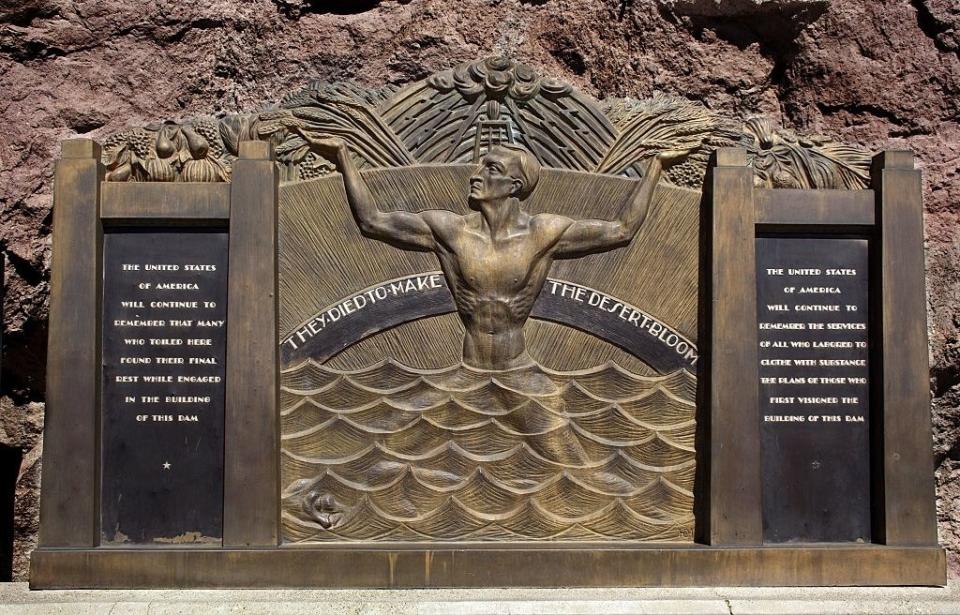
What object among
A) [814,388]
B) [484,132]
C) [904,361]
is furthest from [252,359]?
[904,361]

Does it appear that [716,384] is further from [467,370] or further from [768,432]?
[467,370]

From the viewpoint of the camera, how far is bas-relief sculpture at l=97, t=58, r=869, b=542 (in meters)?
6.04

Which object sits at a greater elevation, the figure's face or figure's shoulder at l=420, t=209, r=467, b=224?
the figure's face

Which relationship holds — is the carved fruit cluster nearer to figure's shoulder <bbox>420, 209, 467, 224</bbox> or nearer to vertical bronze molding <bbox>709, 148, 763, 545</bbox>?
figure's shoulder <bbox>420, 209, 467, 224</bbox>

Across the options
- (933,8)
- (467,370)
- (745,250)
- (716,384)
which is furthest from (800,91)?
(467,370)

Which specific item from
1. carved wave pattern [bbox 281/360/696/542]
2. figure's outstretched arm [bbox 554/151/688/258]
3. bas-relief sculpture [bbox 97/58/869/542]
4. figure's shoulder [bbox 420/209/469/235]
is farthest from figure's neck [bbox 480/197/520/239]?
carved wave pattern [bbox 281/360/696/542]

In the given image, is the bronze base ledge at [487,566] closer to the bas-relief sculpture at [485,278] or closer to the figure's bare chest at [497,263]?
the bas-relief sculpture at [485,278]

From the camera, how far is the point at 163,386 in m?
6.04

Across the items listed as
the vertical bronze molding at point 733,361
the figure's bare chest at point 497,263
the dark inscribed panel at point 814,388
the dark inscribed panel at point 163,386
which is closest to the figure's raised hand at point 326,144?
the dark inscribed panel at point 163,386

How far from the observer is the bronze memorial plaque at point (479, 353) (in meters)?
5.93

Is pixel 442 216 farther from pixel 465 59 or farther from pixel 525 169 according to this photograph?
pixel 465 59

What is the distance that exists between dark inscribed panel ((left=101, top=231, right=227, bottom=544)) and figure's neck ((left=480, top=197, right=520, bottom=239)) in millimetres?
1458

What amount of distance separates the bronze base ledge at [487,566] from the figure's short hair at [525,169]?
78.2 inches

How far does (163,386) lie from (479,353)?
5.75 ft
